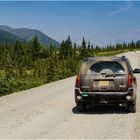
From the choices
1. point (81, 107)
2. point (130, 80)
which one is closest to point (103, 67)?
point (130, 80)

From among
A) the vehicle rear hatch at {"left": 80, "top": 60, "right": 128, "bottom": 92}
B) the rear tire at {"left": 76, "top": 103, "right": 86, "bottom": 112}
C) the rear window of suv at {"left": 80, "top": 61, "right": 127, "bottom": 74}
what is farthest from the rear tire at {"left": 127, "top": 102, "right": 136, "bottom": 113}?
the rear tire at {"left": 76, "top": 103, "right": 86, "bottom": 112}

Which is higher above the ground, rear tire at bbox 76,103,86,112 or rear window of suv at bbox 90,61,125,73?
Result: rear window of suv at bbox 90,61,125,73

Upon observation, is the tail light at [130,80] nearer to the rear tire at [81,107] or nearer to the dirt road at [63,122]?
the dirt road at [63,122]

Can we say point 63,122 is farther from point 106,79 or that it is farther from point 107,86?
point 106,79

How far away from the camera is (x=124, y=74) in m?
13.8

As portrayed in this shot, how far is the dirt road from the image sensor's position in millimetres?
10117

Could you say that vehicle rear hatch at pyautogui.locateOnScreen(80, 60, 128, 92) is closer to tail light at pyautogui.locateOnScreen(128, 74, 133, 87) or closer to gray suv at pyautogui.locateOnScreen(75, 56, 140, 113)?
gray suv at pyautogui.locateOnScreen(75, 56, 140, 113)

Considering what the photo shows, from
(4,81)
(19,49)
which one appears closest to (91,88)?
→ (4,81)

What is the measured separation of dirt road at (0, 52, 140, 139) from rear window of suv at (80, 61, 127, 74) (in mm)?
1410

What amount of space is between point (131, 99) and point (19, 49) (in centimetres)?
11560

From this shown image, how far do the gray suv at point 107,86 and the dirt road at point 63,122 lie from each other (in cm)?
44

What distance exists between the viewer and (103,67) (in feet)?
47.2

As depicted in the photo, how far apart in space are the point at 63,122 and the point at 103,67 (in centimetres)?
323

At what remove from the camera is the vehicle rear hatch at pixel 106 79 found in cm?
1359
